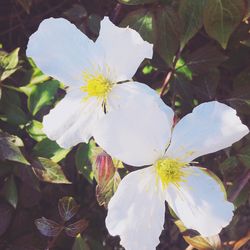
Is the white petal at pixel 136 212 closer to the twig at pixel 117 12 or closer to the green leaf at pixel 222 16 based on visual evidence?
the green leaf at pixel 222 16

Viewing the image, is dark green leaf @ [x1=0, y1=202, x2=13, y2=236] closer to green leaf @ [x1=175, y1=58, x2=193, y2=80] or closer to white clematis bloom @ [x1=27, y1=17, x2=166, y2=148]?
white clematis bloom @ [x1=27, y1=17, x2=166, y2=148]

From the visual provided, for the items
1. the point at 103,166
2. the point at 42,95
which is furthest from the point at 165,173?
the point at 42,95

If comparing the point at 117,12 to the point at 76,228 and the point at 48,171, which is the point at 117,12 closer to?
the point at 48,171

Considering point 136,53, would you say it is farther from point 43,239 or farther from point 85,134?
point 43,239

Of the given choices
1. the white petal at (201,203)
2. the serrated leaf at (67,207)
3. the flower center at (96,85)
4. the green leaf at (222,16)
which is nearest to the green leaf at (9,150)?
the serrated leaf at (67,207)

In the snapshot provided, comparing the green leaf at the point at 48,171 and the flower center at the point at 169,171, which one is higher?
the flower center at the point at 169,171

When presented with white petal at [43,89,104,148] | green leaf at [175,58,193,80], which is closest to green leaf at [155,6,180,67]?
green leaf at [175,58,193,80]
